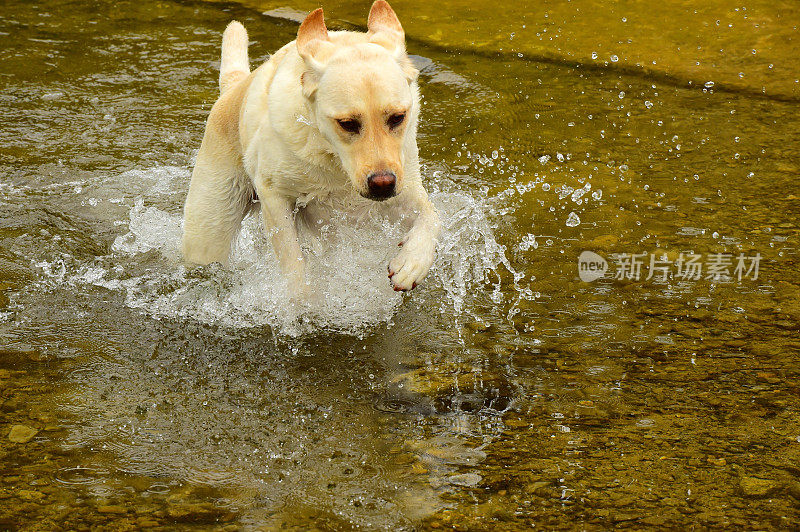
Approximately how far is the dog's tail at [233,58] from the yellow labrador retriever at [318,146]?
27 centimetres

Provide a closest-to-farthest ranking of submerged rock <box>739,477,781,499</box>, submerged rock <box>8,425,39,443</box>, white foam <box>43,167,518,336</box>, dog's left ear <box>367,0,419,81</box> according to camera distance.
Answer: submerged rock <box>739,477,781,499</box>, submerged rock <box>8,425,39,443</box>, dog's left ear <box>367,0,419,81</box>, white foam <box>43,167,518,336</box>

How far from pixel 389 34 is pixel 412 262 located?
3.71 feet

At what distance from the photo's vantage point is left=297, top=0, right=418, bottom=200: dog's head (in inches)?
154

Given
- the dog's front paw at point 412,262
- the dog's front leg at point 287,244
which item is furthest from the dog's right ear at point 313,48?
the dog's front paw at point 412,262

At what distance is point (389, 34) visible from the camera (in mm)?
4430

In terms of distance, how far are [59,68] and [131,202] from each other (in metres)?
2.73

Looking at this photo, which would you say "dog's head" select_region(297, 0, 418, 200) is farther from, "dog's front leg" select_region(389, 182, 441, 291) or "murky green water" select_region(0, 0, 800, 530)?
"murky green water" select_region(0, 0, 800, 530)

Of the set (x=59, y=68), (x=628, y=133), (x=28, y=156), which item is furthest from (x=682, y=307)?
(x=59, y=68)

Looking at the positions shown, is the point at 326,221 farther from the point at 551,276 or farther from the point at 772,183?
the point at 772,183

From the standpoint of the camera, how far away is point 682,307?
15.7ft

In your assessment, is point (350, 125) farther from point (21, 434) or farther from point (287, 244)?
point (21, 434)

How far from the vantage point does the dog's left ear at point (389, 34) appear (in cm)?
422

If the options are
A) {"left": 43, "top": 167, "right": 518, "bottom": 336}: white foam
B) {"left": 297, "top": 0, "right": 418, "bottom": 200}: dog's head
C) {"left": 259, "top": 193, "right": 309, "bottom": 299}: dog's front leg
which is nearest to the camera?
{"left": 297, "top": 0, "right": 418, "bottom": 200}: dog's head

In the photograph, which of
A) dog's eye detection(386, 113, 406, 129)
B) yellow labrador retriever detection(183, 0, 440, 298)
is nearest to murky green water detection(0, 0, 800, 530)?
yellow labrador retriever detection(183, 0, 440, 298)
